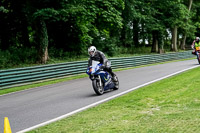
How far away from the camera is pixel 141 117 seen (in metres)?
6.07

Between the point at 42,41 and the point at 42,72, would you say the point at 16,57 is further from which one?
the point at 42,72

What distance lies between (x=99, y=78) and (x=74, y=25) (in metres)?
17.5

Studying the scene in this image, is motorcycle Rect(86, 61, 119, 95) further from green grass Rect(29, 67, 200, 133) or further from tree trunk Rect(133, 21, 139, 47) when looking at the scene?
tree trunk Rect(133, 21, 139, 47)

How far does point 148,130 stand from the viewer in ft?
16.7

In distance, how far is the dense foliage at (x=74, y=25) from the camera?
21.1 m

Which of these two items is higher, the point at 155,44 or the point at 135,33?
the point at 135,33

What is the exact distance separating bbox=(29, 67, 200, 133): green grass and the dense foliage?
11667 millimetres

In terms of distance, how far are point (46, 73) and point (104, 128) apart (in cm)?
1145

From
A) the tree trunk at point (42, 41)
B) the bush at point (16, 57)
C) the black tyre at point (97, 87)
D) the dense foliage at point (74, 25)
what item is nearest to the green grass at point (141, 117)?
the black tyre at point (97, 87)

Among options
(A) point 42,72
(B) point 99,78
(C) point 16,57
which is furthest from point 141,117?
(C) point 16,57

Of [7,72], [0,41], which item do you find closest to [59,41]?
[0,41]

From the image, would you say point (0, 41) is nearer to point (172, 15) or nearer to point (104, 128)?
point (172, 15)

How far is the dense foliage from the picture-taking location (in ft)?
69.4

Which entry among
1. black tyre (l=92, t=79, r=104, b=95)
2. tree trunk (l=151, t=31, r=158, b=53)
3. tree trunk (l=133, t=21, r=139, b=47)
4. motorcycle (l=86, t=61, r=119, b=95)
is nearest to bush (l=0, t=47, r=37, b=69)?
motorcycle (l=86, t=61, r=119, b=95)
